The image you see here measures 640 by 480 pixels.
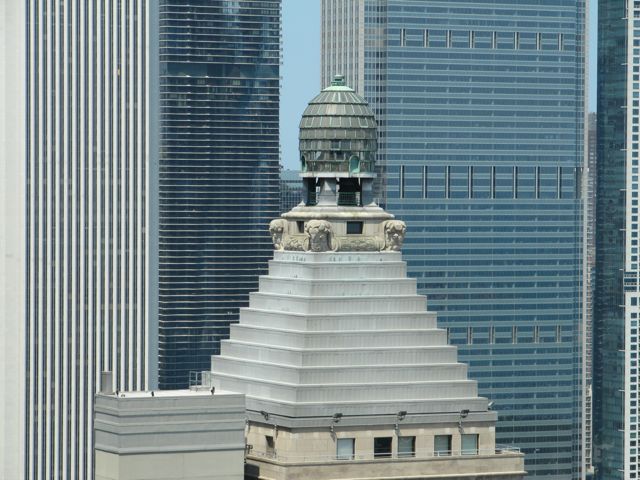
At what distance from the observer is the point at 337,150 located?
175125mm

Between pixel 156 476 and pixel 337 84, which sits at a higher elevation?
pixel 337 84

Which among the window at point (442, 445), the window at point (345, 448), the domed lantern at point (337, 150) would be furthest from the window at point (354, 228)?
the window at point (442, 445)

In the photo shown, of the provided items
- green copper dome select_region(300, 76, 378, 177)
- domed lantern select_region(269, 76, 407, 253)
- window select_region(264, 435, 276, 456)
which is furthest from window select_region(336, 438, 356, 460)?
green copper dome select_region(300, 76, 378, 177)

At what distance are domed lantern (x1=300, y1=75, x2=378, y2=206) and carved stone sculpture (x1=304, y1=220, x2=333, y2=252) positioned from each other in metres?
2.31

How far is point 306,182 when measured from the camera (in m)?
176

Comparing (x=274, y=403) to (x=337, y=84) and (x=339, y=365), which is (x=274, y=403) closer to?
(x=339, y=365)

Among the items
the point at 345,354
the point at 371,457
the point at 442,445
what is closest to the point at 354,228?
the point at 345,354

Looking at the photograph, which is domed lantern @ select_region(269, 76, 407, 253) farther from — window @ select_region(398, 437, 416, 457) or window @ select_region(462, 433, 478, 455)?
window @ select_region(462, 433, 478, 455)

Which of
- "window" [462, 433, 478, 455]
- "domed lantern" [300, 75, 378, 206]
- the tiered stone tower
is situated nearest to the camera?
the tiered stone tower

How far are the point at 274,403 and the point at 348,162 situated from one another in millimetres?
14795

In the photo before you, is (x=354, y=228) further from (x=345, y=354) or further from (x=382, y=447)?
(x=382, y=447)

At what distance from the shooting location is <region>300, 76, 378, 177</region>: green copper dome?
6890 inches

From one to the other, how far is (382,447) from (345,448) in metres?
2.26

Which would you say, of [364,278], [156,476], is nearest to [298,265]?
[364,278]
